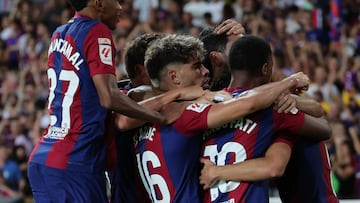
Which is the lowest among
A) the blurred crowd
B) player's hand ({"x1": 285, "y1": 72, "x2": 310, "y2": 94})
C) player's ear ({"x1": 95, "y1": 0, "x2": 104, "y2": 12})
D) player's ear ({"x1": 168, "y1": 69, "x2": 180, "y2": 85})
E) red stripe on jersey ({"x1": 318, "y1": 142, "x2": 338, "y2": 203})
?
the blurred crowd

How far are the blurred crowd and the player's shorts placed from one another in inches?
238

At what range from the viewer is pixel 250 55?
454 centimetres

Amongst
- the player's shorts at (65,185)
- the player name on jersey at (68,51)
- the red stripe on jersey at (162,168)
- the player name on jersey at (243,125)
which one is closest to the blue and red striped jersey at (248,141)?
the player name on jersey at (243,125)

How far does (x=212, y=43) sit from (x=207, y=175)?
99 centimetres

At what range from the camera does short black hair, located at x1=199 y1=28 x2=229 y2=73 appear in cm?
509

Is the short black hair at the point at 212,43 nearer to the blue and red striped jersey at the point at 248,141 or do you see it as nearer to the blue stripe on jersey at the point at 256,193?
the blue and red striped jersey at the point at 248,141

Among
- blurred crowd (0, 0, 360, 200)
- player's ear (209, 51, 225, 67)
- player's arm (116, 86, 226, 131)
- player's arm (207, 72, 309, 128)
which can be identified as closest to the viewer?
player's arm (207, 72, 309, 128)

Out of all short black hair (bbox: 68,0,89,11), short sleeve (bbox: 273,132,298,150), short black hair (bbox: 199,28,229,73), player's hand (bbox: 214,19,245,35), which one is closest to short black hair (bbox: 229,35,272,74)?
short sleeve (bbox: 273,132,298,150)

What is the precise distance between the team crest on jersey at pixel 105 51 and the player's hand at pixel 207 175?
2.42ft

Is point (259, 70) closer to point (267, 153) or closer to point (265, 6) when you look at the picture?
point (267, 153)

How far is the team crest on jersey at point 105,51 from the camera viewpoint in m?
4.63

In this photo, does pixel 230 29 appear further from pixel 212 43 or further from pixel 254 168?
pixel 254 168

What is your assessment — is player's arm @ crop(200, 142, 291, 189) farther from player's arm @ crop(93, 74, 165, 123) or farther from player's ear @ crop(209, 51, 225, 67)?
player's ear @ crop(209, 51, 225, 67)

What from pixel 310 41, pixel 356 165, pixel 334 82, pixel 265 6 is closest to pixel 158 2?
pixel 265 6
